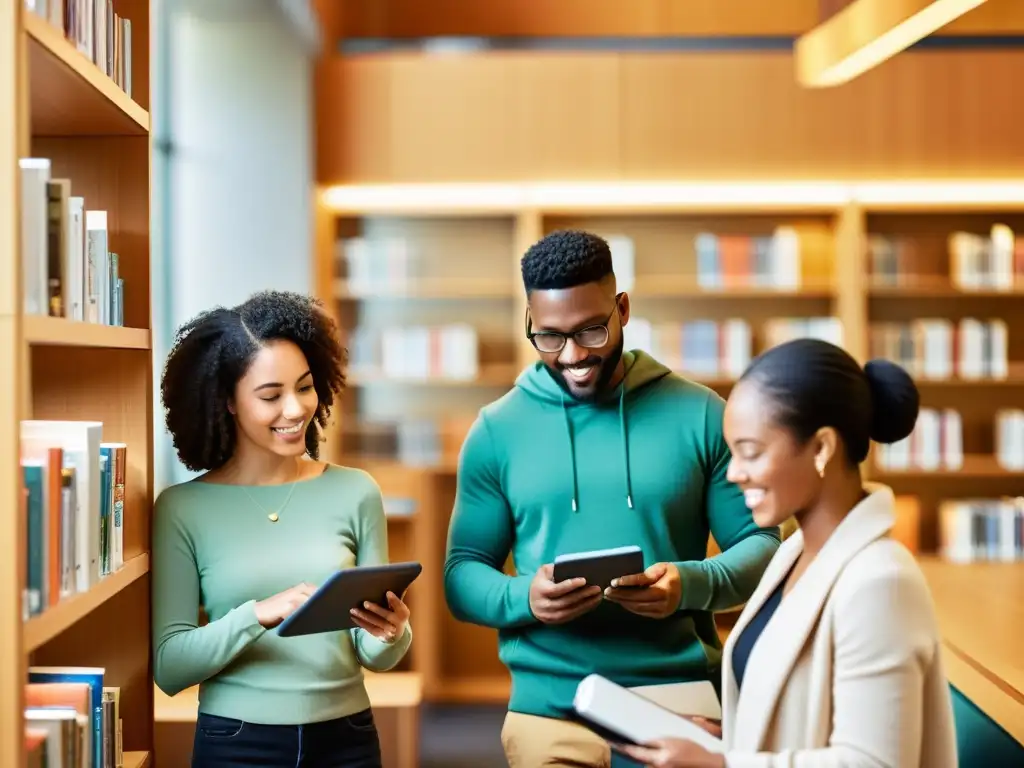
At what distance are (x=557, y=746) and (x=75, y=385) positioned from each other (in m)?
1.12

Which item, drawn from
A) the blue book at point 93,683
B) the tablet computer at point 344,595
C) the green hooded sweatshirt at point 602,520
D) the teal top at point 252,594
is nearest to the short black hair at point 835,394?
the green hooded sweatshirt at point 602,520

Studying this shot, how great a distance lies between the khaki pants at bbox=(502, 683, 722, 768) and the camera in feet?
6.18

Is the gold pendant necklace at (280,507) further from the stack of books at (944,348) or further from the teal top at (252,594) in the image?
the stack of books at (944,348)

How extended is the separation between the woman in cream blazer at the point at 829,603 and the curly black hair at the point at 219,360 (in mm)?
864

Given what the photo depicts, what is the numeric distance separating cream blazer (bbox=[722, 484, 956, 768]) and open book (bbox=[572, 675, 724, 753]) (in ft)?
0.30

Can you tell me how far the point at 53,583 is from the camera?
1588 millimetres

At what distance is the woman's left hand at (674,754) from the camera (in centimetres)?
145

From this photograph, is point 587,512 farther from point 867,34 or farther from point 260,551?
point 867,34

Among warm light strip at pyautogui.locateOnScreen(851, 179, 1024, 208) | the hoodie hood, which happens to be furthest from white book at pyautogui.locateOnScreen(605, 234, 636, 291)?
the hoodie hood

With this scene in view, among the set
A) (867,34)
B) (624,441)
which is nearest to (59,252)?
(624,441)

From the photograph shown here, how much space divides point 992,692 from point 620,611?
89 cm

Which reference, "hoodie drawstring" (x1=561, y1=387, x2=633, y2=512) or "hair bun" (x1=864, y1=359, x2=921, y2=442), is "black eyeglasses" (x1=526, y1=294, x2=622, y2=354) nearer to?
"hoodie drawstring" (x1=561, y1=387, x2=633, y2=512)

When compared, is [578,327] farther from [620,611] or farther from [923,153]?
[923,153]

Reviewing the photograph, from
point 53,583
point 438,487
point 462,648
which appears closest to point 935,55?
point 438,487
